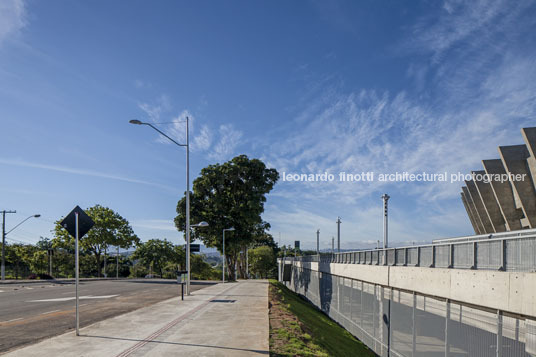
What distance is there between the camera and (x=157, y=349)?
899 centimetres

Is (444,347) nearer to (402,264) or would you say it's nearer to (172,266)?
(402,264)

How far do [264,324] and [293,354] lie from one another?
334 cm

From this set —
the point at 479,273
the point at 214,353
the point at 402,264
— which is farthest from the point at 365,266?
the point at 214,353

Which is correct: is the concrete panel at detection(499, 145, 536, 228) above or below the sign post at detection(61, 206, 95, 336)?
above

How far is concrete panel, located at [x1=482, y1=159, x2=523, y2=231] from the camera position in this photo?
35.5 m

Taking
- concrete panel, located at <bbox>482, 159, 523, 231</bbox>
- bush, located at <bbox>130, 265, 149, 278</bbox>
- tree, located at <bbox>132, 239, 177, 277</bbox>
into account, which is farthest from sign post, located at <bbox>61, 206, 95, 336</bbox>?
bush, located at <bbox>130, 265, 149, 278</bbox>

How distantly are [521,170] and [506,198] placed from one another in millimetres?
6348

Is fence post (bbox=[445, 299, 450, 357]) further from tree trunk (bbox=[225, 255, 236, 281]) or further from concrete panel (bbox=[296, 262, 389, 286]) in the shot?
tree trunk (bbox=[225, 255, 236, 281])

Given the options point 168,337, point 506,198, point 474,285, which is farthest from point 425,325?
point 506,198

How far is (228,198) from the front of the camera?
4981 cm

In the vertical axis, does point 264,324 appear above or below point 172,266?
above

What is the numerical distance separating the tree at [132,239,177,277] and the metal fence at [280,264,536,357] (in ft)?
202

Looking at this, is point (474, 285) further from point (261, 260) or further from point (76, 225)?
point (261, 260)

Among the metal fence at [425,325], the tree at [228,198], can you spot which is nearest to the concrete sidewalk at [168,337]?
the metal fence at [425,325]
